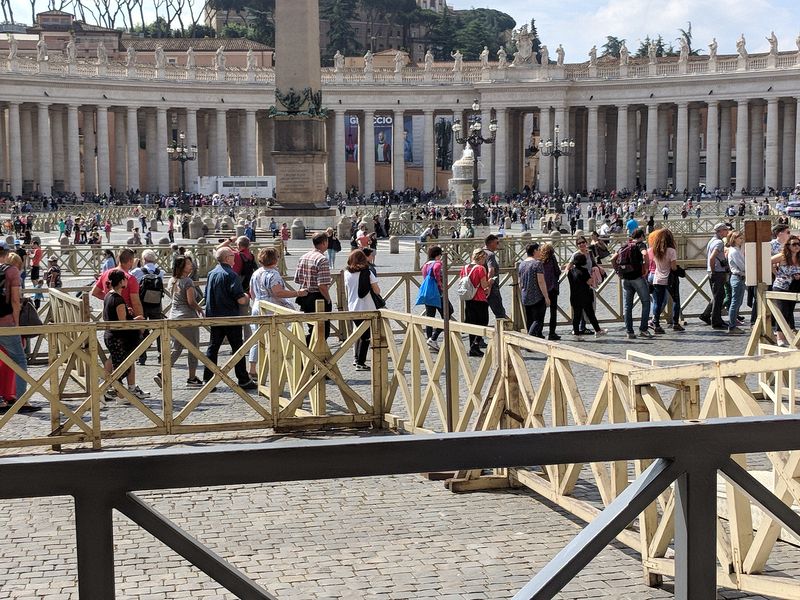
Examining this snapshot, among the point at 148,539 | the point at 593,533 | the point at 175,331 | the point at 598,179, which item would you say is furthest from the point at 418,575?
the point at 598,179

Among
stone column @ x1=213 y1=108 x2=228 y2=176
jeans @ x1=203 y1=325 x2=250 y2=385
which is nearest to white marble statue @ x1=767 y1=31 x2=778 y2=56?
stone column @ x1=213 y1=108 x2=228 y2=176

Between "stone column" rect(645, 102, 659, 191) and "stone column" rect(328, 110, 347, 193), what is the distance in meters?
21.7

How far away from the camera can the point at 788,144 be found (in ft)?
281

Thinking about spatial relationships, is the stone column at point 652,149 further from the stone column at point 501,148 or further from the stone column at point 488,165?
the stone column at point 488,165

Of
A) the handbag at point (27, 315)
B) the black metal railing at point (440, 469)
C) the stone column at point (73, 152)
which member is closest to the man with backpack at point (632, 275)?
the handbag at point (27, 315)

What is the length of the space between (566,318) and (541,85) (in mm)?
67731

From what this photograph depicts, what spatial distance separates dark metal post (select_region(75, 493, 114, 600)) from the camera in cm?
229

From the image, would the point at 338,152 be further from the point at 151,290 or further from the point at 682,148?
the point at 151,290

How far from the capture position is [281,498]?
759 cm

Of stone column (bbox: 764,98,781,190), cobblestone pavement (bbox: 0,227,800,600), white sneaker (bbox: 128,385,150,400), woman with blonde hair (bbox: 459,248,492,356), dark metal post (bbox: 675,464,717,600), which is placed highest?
stone column (bbox: 764,98,781,190)

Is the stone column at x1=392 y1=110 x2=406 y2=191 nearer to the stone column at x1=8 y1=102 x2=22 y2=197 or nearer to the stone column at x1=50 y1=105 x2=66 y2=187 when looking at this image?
the stone column at x1=50 y1=105 x2=66 y2=187

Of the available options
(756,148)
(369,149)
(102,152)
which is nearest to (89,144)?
(102,152)

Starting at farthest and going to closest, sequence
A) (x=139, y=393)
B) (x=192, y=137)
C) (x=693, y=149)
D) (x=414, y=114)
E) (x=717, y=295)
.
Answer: (x=414, y=114) < (x=693, y=149) < (x=192, y=137) < (x=717, y=295) < (x=139, y=393)

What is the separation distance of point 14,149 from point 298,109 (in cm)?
4297
